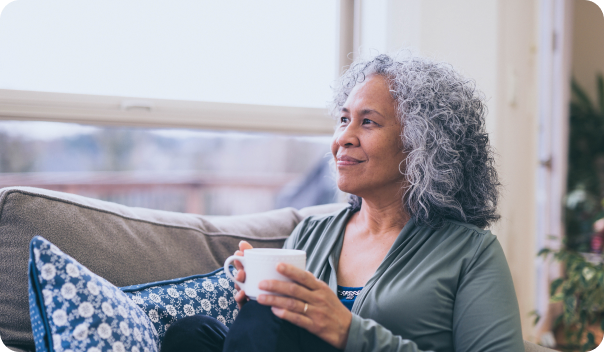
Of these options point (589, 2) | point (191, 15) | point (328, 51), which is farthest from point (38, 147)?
point (589, 2)

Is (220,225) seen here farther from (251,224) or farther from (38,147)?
(38,147)

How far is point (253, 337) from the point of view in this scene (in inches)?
32.0

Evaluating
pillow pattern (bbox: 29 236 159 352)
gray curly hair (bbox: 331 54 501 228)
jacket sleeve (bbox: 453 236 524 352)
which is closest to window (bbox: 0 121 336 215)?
gray curly hair (bbox: 331 54 501 228)

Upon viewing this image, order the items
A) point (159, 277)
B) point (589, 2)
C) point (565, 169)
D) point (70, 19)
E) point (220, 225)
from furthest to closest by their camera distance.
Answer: point (589, 2) → point (565, 169) → point (70, 19) → point (220, 225) → point (159, 277)

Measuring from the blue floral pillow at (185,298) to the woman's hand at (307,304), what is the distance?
1.11ft

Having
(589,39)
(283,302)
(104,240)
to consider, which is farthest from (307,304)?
(589,39)

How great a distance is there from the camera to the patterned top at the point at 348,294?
1132 millimetres

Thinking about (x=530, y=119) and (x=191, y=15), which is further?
(x=530, y=119)

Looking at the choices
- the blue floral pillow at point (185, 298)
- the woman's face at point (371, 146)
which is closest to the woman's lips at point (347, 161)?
the woman's face at point (371, 146)

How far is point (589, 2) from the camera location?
13.7ft

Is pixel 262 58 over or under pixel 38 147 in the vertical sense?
over

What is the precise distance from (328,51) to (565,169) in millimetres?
2380

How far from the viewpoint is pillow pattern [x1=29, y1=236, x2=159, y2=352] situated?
76 centimetres

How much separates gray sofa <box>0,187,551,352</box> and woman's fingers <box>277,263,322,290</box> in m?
0.53
